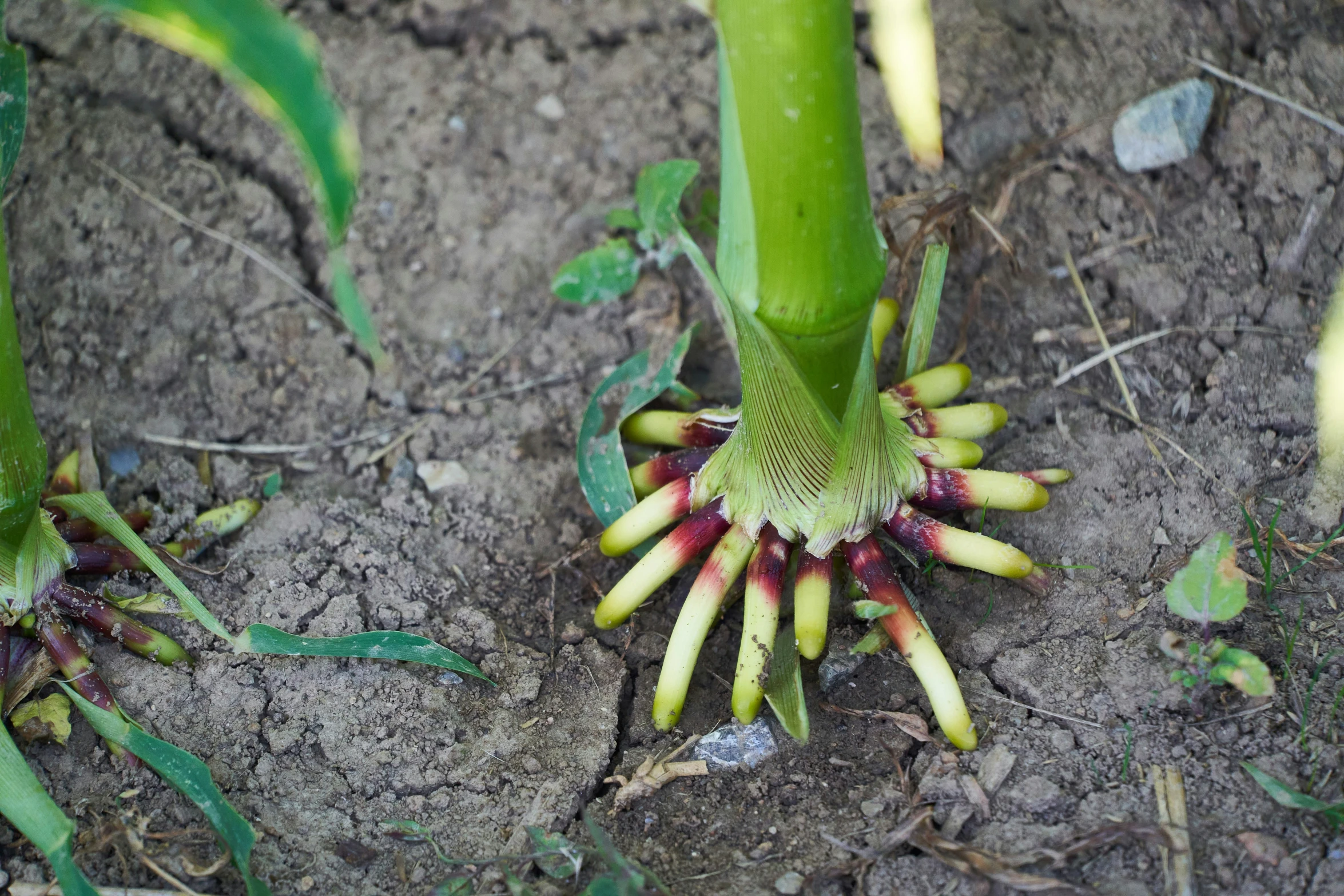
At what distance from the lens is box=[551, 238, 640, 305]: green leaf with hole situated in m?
1.97

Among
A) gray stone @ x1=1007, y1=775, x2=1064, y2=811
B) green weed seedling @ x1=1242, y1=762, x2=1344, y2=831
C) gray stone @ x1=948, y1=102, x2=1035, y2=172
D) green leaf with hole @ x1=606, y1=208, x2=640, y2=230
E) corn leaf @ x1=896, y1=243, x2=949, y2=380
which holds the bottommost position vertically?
gray stone @ x1=1007, y1=775, x2=1064, y2=811

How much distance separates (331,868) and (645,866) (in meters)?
0.40

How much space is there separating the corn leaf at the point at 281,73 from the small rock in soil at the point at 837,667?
101 centimetres

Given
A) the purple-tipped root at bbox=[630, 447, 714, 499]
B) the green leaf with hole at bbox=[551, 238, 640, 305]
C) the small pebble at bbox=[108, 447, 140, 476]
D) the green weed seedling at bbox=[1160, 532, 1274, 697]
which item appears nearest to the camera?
the green weed seedling at bbox=[1160, 532, 1274, 697]

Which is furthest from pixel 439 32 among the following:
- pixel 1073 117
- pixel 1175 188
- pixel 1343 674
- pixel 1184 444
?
pixel 1343 674

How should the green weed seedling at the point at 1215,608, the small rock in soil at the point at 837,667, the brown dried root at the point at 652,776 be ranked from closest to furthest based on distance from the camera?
the green weed seedling at the point at 1215,608 < the brown dried root at the point at 652,776 < the small rock in soil at the point at 837,667

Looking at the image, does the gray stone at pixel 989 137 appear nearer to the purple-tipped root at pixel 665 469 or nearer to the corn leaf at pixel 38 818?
the purple-tipped root at pixel 665 469

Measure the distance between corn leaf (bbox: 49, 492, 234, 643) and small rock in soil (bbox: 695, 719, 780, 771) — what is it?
26.8 inches

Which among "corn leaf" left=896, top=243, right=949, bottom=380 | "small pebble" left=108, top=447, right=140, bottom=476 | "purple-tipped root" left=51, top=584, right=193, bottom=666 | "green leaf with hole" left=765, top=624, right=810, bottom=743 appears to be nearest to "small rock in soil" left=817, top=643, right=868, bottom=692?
"green leaf with hole" left=765, top=624, right=810, bottom=743

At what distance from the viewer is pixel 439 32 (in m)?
2.24

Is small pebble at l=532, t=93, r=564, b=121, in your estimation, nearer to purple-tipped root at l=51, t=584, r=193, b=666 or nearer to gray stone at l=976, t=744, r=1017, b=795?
purple-tipped root at l=51, t=584, r=193, b=666

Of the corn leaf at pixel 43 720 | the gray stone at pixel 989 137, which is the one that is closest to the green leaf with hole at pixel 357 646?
→ the corn leaf at pixel 43 720

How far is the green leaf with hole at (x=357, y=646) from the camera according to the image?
Answer: 4.88 feet

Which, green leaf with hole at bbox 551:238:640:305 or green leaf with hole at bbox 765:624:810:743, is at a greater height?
green leaf with hole at bbox 551:238:640:305
